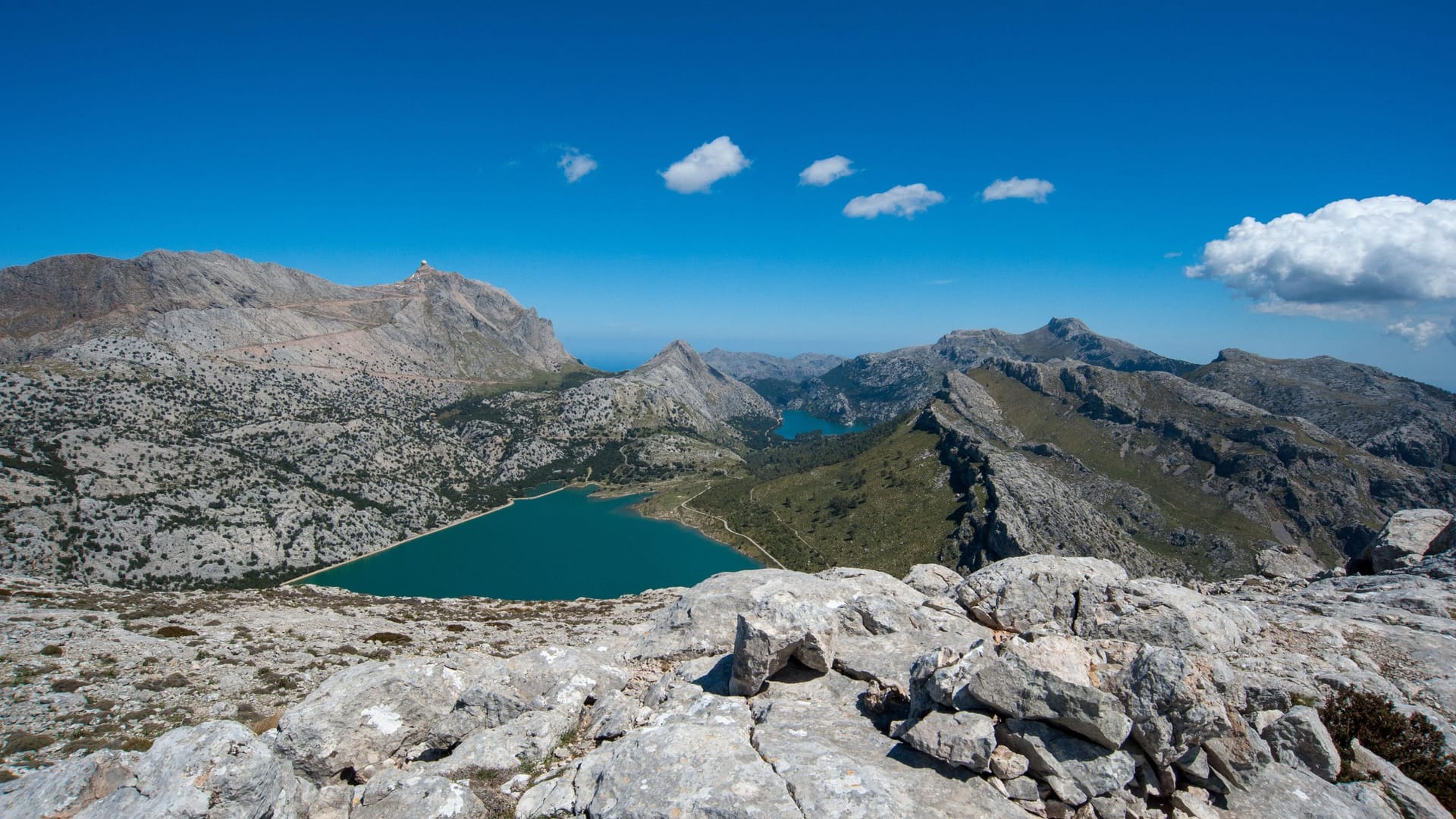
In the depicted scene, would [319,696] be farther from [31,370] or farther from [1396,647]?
[31,370]

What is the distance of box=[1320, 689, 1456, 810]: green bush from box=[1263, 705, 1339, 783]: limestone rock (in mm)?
908

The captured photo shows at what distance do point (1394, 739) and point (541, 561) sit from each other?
156 metres

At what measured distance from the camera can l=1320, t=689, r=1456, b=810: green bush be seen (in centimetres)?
1422

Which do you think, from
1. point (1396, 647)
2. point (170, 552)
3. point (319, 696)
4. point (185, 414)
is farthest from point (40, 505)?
point (1396, 647)

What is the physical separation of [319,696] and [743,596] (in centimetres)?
1468

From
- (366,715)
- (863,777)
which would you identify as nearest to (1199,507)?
(863,777)

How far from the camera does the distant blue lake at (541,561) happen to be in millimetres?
130625

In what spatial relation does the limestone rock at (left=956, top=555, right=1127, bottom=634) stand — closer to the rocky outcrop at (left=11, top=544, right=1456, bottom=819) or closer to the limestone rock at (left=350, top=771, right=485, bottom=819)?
the rocky outcrop at (left=11, top=544, right=1456, bottom=819)

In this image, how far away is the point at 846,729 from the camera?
523 inches

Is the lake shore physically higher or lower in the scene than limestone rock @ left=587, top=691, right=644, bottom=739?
lower

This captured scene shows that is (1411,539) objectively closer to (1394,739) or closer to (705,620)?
(1394,739)

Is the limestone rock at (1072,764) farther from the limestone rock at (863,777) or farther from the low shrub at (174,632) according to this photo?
the low shrub at (174,632)

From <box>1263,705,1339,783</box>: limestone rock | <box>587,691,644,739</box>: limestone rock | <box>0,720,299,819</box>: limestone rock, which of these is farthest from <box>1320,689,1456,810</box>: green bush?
<box>0,720,299,819</box>: limestone rock

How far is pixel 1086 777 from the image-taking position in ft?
34.8
